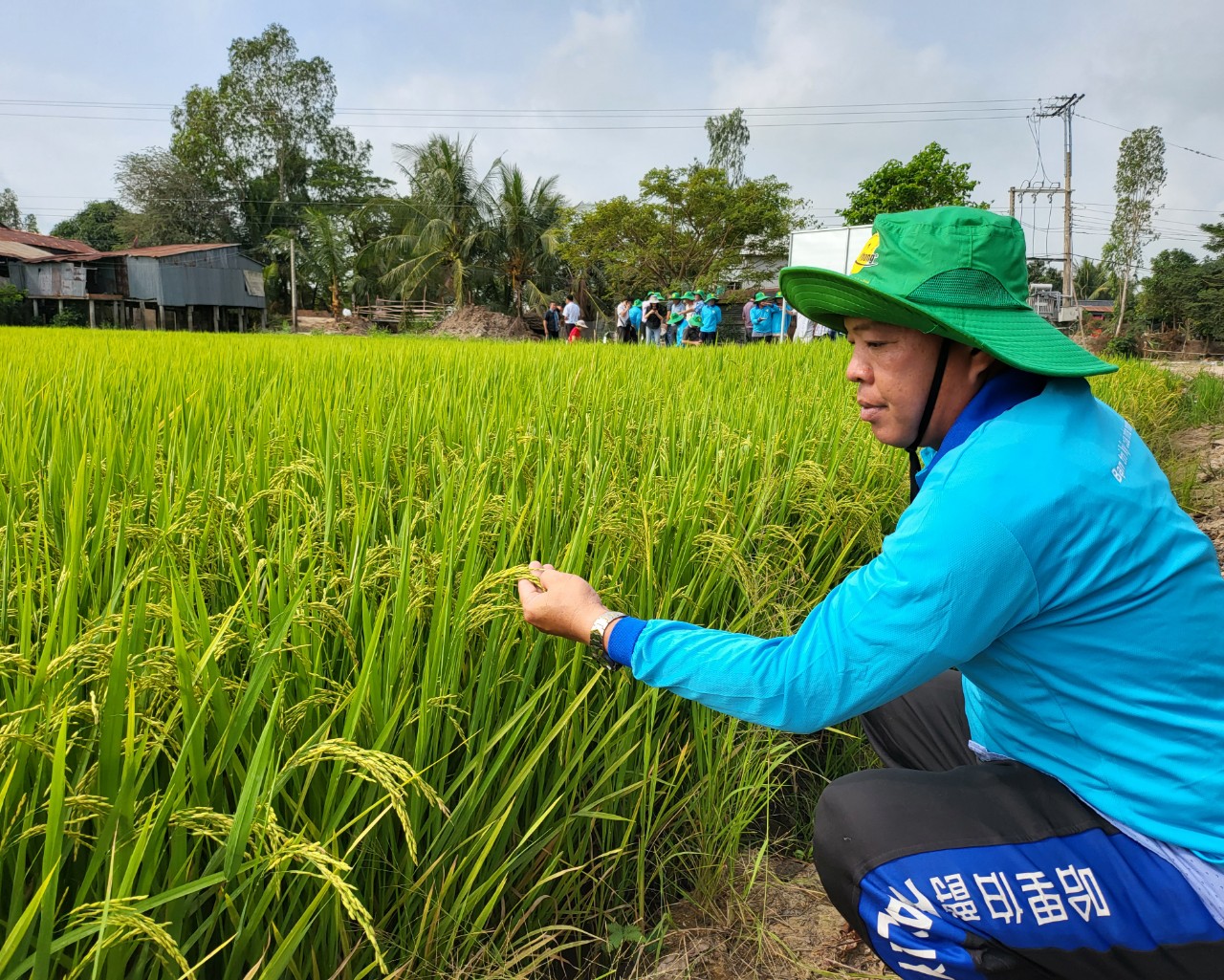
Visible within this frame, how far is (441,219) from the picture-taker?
1057 inches

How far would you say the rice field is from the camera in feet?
2.73

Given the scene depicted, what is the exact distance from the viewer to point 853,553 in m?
2.50

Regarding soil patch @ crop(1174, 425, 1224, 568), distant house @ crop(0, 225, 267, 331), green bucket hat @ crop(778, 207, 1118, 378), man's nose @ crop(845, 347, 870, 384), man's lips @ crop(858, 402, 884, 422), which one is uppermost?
distant house @ crop(0, 225, 267, 331)

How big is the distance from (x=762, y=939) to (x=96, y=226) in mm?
58571

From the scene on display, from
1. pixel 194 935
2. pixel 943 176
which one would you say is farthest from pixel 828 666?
pixel 943 176

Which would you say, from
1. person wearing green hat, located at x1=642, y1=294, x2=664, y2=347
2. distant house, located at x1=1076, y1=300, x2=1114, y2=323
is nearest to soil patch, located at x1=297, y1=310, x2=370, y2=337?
person wearing green hat, located at x1=642, y1=294, x2=664, y2=347

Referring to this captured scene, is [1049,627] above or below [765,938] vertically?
above

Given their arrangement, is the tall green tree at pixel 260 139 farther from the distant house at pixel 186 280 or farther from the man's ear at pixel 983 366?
the man's ear at pixel 983 366

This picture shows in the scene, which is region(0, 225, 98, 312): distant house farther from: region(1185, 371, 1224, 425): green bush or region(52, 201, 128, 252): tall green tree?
region(1185, 371, 1224, 425): green bush

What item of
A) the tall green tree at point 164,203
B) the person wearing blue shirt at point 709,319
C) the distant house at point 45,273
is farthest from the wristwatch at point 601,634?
the tall green tree at point 164,203

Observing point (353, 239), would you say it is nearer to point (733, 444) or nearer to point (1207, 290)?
point (1207, 290)

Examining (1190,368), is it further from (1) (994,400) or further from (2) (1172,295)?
(1) (994,400)

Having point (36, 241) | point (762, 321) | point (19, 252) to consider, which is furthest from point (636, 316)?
point (36, 241)

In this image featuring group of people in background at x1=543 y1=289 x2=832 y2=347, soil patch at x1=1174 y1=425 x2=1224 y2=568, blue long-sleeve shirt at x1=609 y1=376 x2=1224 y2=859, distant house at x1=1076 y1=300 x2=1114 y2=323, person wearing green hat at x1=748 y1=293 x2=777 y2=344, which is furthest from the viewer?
distant house at x1=1076 y1=300 x2=1114 y2=323
